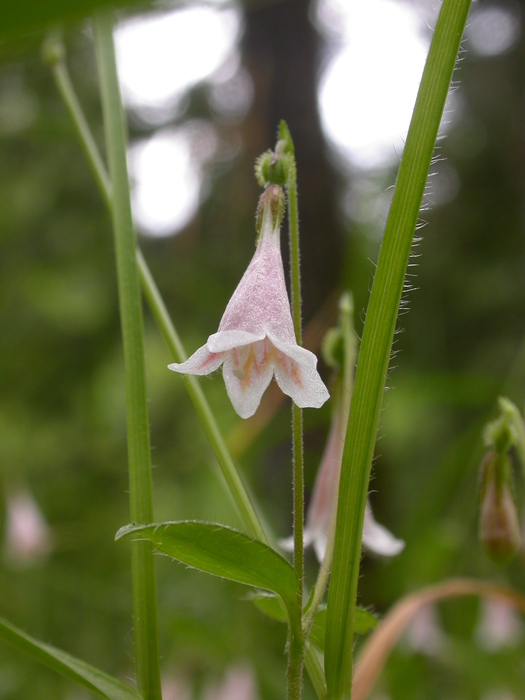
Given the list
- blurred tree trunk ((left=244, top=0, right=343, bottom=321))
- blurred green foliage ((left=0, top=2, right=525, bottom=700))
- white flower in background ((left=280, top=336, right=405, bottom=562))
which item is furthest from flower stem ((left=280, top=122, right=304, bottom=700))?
blurred tree trunk ((left=244, top=0, right=343, bottom=321))

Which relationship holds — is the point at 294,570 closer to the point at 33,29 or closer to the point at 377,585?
the point at 33,29

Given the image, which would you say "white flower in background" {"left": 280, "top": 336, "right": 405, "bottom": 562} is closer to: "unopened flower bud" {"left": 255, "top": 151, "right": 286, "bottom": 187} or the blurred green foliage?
"unopened flower bud" {"left": 255, "top": 151, "right": 286, "bottom": 187}

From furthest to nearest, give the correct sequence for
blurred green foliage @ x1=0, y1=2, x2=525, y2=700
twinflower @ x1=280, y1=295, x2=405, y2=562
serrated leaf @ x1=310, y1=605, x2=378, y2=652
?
blurred green foliage @ x1=0, y1=2, x2=525, y2=700 < twinflower @ x1=280, y1=295, x2=405, y2=562 < serrated leaf @ x1=310, y1=605, x2=378, y2=652

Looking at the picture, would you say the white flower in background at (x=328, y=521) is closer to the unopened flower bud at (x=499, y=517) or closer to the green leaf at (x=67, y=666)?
the unopened flower bud at (x=499, y=517)

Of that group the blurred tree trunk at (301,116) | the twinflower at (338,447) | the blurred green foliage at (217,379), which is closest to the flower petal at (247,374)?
the twinflower at (338,447)

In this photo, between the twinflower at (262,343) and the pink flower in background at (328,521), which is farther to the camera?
the pink flower in background at (328,521)

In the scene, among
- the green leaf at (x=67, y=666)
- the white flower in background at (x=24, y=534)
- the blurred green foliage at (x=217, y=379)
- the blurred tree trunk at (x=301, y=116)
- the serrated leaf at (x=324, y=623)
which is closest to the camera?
the green leaf at (x=67, y=666)

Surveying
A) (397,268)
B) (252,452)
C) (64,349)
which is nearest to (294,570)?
(397,268)
